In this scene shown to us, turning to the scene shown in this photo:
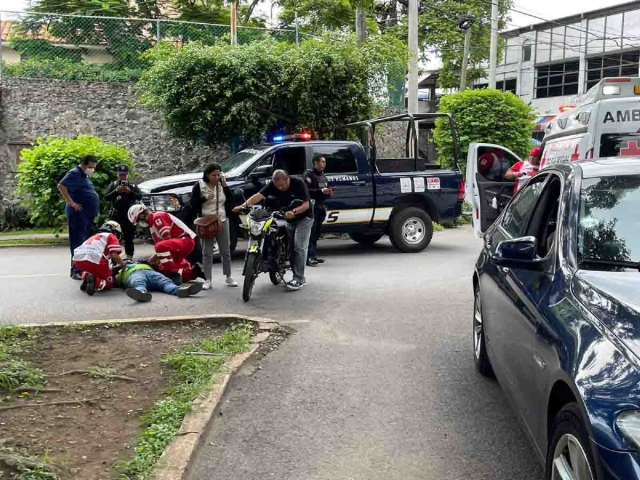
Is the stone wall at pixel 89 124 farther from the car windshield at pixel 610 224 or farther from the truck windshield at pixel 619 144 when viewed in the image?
the car windshield at pixel 610 224

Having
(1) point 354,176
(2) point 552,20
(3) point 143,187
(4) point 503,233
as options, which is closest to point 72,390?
(4) point 503,233

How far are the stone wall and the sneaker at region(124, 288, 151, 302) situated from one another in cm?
950

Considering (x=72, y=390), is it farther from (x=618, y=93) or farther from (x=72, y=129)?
(x=72, y=129)

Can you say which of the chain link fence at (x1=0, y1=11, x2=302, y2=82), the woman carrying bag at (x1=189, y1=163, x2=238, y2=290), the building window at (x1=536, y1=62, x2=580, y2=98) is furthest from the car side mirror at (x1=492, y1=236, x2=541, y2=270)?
the building window at (x1=536, y1=62, x2=580, y2=98)

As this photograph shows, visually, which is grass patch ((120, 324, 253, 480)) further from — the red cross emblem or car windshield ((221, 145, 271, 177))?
car windshield ((221, 145, 271, 177))

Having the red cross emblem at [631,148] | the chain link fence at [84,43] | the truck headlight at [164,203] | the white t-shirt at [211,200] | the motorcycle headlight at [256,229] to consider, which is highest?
the chain link fence at [84,43]

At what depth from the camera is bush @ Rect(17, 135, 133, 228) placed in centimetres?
1367

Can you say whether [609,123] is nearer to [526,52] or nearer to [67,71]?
[67,71]

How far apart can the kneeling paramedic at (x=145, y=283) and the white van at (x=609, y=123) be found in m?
5.07

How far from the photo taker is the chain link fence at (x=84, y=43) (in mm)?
17297

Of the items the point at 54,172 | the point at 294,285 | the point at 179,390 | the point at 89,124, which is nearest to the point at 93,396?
the point at 179,390

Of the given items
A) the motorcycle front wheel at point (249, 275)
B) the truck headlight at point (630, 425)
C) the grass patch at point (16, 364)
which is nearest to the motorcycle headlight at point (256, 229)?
the motorcycle front wheel at point (249, 275)

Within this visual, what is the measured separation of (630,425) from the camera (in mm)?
2457

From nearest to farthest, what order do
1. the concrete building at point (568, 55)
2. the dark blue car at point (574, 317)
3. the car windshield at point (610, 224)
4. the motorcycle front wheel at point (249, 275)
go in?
1. the dark blue car at point (574, 317)
2. the car windshield at point (610, 224)
3. the motorcycle front wheel at point (249, 275)
4. the concrete building at point (568, 55)
